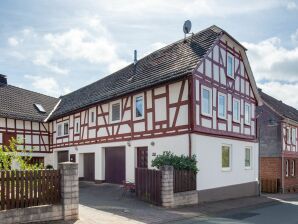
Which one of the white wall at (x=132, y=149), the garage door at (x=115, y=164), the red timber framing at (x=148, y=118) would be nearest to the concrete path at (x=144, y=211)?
the white wall at (x=132, y=149)

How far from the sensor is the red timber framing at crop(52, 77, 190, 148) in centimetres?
1761

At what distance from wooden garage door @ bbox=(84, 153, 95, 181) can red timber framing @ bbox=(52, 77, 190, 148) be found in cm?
98

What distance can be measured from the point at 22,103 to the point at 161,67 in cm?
1564

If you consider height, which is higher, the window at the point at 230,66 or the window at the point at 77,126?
the window at the point at 230,66

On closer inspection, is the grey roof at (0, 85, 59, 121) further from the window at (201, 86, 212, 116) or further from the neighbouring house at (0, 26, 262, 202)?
the window at (201, 86, 212, 116)

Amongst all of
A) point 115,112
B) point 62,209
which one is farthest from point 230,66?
point 62,209

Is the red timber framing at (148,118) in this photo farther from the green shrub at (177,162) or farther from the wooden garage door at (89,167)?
the green shrub at (177,162)

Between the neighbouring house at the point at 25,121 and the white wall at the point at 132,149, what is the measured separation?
11.5 feet

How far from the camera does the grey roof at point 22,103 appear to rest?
93.4ft

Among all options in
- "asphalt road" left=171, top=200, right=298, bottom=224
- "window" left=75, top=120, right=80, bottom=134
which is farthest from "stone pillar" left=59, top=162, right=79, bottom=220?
"window" left=75, top=120, right=80, bottom=134

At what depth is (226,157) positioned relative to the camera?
20094mm

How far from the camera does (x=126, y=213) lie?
12.8 meters

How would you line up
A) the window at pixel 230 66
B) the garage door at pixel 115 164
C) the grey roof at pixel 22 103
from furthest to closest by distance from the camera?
the grey roof at pixel 22 103 < the garage door at pixel 115 164 < the window at pixel 230 66

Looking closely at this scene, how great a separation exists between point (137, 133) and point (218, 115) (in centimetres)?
447
